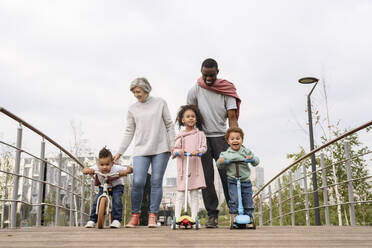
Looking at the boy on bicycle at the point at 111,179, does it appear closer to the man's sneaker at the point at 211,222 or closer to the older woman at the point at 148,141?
the older woman at the point at 148,141

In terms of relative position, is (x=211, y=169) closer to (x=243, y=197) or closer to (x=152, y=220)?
(x=243, y=197)

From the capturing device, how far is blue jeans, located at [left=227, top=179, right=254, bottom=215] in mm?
4016

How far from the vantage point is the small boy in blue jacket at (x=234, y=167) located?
402cm

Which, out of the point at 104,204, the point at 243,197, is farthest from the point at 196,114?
the point at 104,204

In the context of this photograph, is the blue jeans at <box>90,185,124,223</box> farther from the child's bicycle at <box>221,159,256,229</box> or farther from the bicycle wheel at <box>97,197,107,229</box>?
the child's bicycle at <box>221,159,256,229</box>

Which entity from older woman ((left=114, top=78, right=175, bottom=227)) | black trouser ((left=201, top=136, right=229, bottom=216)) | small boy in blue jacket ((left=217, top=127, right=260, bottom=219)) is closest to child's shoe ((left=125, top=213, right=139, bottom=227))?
older woman ((left=114, top=78, right=175, bottom=227))

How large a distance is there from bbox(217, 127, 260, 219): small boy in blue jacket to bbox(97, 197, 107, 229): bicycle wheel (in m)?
1.23

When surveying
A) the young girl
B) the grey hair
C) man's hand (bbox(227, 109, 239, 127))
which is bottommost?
the young girl

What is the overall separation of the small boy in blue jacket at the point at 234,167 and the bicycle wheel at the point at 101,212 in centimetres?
123

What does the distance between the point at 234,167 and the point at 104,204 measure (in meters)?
1.39

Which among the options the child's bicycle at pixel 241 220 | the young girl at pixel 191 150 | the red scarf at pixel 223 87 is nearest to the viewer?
the child's bicycle at pixel 241 220

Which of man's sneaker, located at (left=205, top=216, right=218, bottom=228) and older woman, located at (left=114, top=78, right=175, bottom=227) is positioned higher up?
older woman, located at (left=114, top=78, right=175, bottom=227)

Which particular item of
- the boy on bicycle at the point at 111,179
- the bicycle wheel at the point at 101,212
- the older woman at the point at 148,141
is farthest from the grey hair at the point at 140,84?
the bicycle wheel at the point at 101,212

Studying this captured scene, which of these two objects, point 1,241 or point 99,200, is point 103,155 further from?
point 1,241
